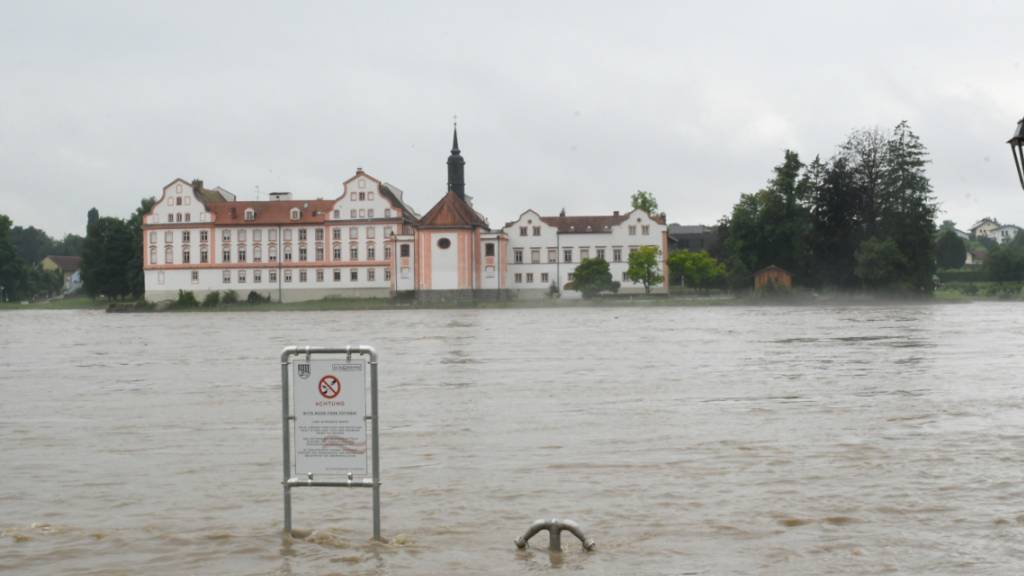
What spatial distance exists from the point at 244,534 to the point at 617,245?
115665 mm

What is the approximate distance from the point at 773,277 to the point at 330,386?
96.4 meters

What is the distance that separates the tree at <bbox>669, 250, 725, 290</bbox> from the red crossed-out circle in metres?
109

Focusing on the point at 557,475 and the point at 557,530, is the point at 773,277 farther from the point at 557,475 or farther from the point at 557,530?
the point at 557,530

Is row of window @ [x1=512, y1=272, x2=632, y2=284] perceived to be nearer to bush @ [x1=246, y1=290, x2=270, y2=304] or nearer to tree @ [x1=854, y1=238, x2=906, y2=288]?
bush @ [x1=246, y1=290, x2=270, y2=304]

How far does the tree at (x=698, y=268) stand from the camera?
117m

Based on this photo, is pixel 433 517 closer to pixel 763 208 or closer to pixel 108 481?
pixel 108 481

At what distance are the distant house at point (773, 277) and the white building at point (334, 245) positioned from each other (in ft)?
66.6

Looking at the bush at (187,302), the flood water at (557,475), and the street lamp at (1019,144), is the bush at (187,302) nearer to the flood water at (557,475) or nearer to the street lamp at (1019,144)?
the flood water at (557,475)

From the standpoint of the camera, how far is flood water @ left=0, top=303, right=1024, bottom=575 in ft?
26.2

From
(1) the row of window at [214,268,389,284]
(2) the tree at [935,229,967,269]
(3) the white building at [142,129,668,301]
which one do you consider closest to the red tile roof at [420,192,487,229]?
(3) the white building at [142,129,668,301]

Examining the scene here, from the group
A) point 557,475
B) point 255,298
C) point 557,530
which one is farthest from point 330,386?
point 255,298

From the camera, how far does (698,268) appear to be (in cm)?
11712

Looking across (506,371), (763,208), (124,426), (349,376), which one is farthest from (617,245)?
(349,376)

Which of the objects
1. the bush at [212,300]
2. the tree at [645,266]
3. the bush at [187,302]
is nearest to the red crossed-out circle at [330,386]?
the tree at [645,266]
